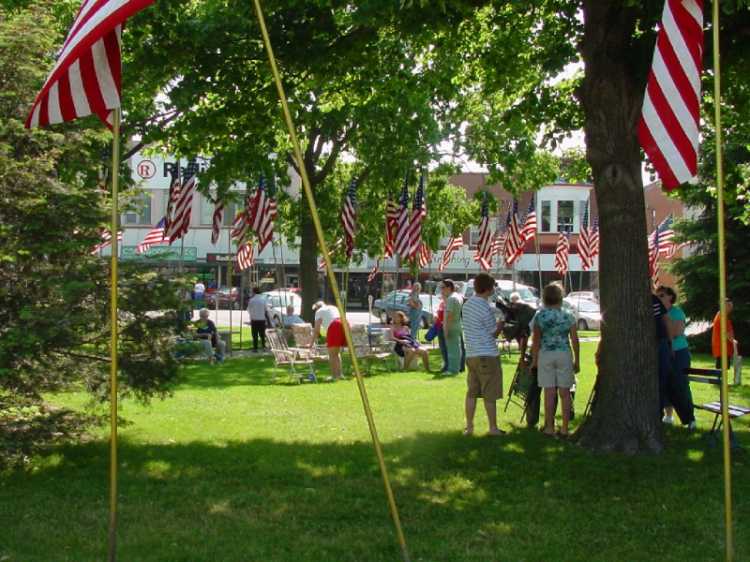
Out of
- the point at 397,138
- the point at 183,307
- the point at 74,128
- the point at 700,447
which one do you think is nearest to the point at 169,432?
the point at 183,307

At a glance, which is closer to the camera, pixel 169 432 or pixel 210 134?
pixel 169 432

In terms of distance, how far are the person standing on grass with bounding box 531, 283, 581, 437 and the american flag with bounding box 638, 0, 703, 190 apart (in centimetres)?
409

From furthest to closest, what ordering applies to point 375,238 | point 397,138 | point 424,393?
point 375,238
point 397,138
point 424,393

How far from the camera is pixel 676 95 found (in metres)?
6.53

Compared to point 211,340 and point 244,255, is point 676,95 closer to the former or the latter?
point 211,340

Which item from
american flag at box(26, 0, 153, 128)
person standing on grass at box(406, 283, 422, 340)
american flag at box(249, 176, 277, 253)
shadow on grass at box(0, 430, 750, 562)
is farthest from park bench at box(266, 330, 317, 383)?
american flag at box(26, 0, 153, 128)

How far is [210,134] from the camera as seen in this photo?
12281mm

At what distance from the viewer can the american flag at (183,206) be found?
73.3 feet

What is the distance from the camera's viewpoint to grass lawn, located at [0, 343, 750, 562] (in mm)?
6383

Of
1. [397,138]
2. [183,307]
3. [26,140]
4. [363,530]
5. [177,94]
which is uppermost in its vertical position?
[397,138]

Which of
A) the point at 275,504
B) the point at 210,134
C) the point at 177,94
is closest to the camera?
the point at 275,504

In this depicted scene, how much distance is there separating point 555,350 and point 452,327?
8.02 meters

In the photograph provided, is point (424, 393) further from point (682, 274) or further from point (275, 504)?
point (682, 274)

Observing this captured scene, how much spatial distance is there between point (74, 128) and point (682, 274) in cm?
2357
